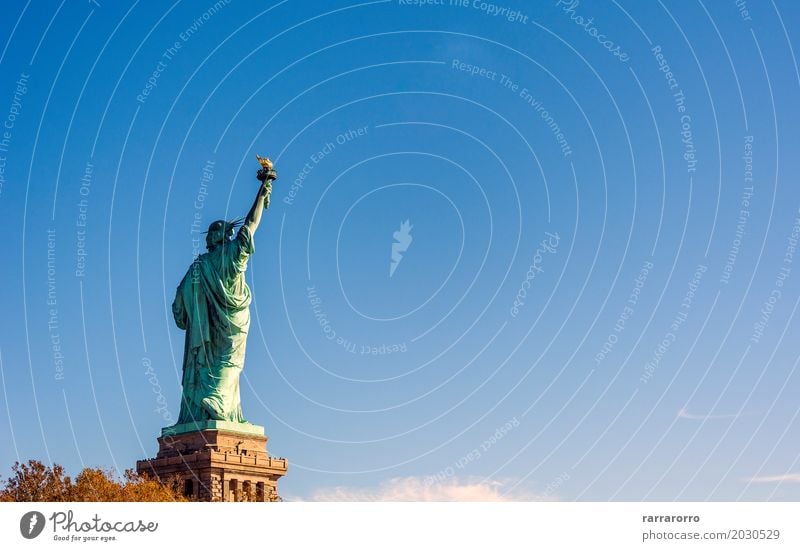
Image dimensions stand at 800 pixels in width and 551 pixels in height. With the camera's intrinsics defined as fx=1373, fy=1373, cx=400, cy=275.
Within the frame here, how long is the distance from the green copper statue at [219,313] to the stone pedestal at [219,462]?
1.25 metres

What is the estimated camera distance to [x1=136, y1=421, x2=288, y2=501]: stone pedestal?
83.8 m

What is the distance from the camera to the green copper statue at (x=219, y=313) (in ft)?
288

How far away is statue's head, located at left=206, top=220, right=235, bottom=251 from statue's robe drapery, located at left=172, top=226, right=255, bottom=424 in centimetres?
37

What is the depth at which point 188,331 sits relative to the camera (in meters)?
90.5

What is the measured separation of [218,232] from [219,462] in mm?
15293
